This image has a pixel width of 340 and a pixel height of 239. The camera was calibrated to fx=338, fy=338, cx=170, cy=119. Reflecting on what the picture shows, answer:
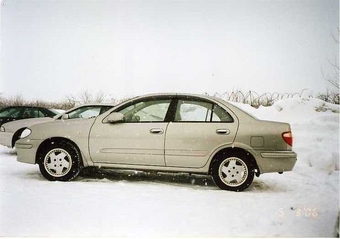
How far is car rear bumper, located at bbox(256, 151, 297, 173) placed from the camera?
12.2 feet

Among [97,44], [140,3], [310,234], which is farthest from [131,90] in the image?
[310,234]

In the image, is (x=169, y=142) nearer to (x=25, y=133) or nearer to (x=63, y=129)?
(x=63, y=129)

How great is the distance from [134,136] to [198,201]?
106 centimetres

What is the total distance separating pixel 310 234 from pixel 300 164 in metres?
0.97

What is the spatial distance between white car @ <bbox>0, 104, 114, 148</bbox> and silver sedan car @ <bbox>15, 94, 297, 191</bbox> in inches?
4.2

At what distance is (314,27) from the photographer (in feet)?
13.2

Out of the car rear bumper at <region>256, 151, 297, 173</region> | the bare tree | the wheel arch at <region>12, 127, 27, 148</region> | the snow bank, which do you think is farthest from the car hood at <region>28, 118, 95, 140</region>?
the bare tree

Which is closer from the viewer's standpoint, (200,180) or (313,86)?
(313,86)

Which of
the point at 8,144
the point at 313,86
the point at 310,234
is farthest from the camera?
the point at 8,144

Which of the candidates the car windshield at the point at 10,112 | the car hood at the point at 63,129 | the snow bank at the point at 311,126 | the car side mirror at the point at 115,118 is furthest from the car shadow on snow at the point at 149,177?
the car windshield at the point at 10,112

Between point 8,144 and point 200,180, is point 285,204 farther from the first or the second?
point 8,144

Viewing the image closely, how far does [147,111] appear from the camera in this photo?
4.05 meters

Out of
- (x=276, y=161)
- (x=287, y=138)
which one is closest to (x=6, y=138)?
(x=276, y=161)

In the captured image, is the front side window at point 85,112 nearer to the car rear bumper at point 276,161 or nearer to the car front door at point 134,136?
the car front door at point 134,136
